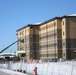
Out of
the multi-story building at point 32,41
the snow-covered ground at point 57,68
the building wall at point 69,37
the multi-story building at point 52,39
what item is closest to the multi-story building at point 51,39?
the multi-story building at point 52,39

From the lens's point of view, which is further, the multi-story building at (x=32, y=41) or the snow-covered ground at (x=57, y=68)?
the multi-story building at (x=32, y=41)

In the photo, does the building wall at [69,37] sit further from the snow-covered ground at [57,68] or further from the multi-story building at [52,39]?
the snow-covered ground at [57,68]

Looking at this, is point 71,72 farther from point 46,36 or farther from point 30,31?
point 30,31

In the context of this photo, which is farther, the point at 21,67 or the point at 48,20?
the point at 48,20

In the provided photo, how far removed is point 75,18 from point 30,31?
1570 inches

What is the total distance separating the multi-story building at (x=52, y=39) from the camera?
126m

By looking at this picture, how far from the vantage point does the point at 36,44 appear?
531 feet

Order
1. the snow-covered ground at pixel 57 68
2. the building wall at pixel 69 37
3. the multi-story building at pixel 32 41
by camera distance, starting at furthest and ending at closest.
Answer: the multi-story building at pixel 32 41 < the building wall at pixel 69 37 < the snow-covered ground at pixel 57 68

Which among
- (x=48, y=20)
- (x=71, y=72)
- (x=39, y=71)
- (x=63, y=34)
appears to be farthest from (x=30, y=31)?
(x=71, y=72)

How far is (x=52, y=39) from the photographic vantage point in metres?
137

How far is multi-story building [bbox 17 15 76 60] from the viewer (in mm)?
126125

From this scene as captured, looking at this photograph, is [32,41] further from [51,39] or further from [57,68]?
[57,68]

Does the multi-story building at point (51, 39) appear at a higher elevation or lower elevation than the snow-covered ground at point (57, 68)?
higher

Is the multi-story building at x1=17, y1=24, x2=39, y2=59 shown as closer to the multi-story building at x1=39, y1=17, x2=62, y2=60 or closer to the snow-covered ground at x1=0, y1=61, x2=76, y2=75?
the multi-story building at x1=39, y1=17, x2=62, y2=60
